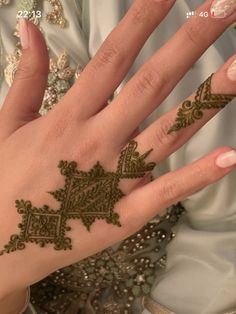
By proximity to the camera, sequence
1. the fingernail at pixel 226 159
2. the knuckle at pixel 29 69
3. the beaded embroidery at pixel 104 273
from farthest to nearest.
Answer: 1. the beaded embroidery at pixel 104 273
2. the knuckle at pixel 29 69
3. the fingernail at pixel 226 159

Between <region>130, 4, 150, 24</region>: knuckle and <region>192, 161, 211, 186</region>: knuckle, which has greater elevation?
<region>130, 4, 150, 24</region>: knuckle

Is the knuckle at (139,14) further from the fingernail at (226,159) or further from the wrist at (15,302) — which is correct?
the wrist at (15,302)

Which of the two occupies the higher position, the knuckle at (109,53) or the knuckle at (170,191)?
the knuckle at (109,53)

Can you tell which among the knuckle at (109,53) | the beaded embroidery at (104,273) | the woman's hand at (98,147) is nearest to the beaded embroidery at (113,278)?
the beaded embroidery at (104,273)

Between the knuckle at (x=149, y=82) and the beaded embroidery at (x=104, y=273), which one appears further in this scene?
the beaded embroidery at (x=104, y=273)

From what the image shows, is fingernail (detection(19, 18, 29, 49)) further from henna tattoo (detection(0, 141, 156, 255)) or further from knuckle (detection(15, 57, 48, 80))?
henna tattoo (detection(0, 141, 156, 255))

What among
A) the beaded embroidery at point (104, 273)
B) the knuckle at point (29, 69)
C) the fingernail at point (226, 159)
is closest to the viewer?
the fingernail at point (226, 159)

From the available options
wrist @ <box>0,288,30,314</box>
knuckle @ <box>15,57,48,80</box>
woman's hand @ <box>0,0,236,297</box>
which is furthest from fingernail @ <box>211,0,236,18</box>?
wrist @ <box>0,288,30,314</box>

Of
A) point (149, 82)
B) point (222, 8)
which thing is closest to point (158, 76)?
point (149, 82)

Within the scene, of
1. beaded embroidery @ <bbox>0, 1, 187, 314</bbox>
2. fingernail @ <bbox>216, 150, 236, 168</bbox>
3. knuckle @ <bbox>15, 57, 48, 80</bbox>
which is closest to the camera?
fingernail @ <bbox>216, 150, 236, 168</bbox>
